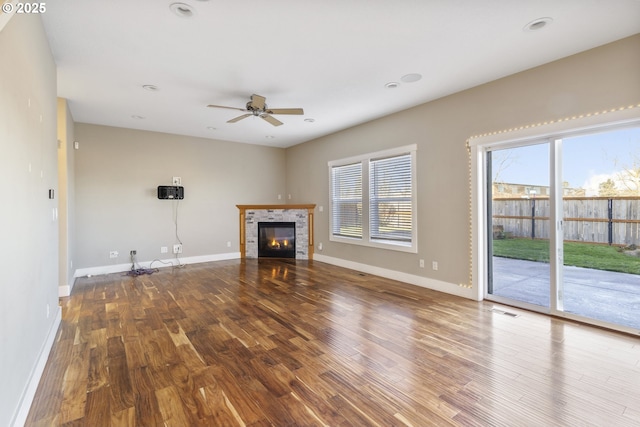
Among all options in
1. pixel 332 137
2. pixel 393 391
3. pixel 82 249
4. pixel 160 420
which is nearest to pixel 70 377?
pixel 160 420

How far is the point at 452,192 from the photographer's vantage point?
4.18 metres

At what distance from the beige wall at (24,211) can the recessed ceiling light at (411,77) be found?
3.39m

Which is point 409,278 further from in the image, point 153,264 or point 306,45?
point 153,264

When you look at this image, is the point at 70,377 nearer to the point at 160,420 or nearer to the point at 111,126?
the point at 160,420

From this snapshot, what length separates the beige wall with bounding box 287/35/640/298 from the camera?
2.88 m

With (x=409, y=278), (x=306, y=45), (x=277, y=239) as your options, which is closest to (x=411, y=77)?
(x=306, y=45)

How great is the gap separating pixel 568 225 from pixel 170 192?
650 cm

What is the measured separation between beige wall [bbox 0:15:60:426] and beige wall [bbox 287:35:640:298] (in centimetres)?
438

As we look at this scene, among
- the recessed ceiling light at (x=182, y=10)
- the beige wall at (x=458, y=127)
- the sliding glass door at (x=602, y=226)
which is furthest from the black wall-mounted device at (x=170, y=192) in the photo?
the sliding glass door at (x=602, y=226)

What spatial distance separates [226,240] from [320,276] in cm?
287

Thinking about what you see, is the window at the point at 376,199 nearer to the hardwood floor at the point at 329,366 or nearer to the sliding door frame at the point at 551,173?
the sliding door frame at the point at 551,173

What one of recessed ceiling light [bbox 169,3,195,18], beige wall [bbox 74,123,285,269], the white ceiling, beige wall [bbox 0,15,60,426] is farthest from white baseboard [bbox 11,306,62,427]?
beige wall [bbox 74,123,285,269]

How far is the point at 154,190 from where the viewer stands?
241 inches

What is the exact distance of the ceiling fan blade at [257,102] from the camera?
379cm
